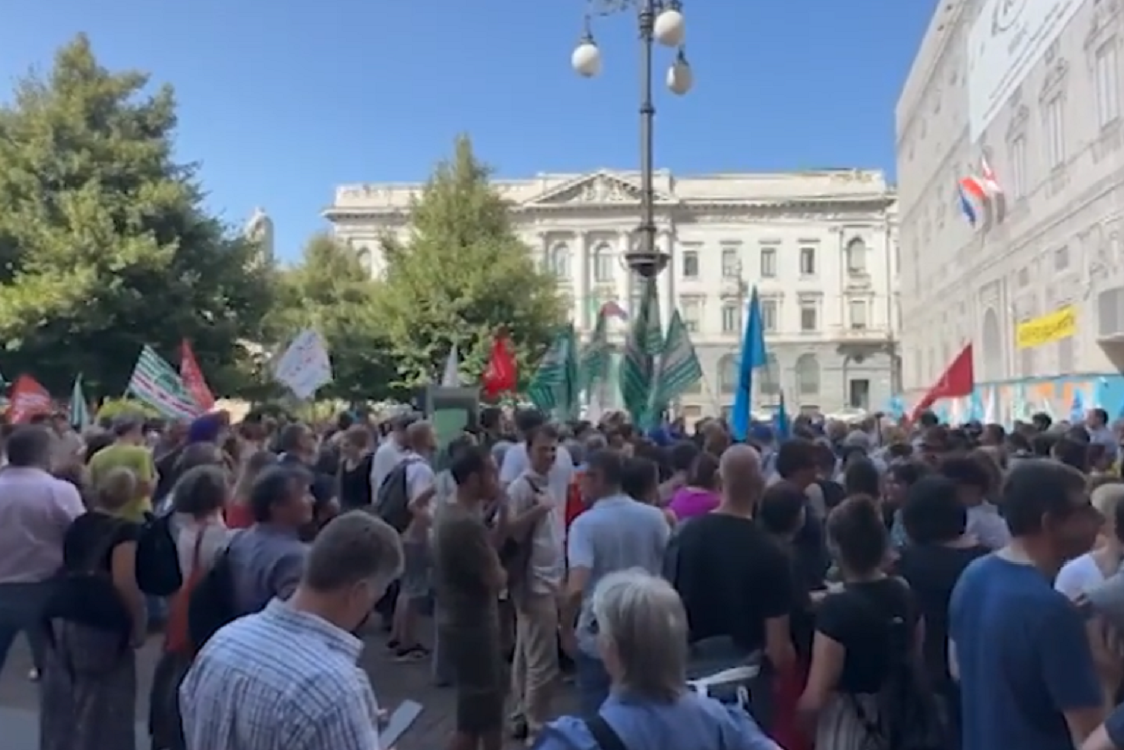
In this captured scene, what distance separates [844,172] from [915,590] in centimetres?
8111

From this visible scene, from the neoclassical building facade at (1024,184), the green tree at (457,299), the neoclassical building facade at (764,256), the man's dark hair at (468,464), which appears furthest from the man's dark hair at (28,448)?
the neoclassical building facade at (764,256)

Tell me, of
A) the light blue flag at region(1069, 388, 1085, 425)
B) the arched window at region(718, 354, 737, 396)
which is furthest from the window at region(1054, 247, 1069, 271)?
the arched window at region(718, 354, 737, 396)

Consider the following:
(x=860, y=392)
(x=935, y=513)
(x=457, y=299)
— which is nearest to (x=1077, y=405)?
(x=935, y=513)

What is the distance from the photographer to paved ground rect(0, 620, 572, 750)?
24.3 feet

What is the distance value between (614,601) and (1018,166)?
29.7 metres

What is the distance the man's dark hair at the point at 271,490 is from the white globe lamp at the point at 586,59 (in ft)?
38.3

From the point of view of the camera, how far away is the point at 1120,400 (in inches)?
673

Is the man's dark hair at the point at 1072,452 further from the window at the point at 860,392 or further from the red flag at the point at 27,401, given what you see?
the window at the point at 860,392

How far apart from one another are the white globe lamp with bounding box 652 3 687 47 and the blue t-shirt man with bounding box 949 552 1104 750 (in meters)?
11.5

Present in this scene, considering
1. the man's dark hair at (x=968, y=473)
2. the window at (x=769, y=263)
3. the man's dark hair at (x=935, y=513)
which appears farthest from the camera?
the window at (x=769, y=263)

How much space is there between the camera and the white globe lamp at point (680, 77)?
15.8m

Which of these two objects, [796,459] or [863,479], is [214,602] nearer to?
[863,479]

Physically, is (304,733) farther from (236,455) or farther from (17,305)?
(17,305)

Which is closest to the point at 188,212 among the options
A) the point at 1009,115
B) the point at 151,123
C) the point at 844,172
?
the point at 151,123
